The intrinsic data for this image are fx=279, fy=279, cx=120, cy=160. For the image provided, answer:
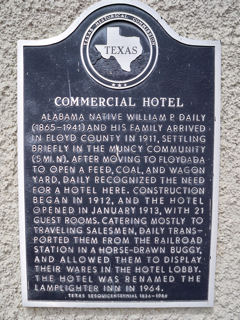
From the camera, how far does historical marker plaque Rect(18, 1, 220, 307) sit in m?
1.25

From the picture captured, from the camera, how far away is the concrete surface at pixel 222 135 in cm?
128

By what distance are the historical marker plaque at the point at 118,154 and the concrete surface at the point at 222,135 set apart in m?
0.07

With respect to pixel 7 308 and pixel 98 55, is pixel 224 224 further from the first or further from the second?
pixel 7 308

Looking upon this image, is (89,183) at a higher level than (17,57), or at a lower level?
lower

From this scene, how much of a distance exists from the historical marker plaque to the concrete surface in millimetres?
75

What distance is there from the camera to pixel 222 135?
1322mm

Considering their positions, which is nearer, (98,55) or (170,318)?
(98,55)

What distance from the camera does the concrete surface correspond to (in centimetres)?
128

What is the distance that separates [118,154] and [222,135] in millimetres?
503

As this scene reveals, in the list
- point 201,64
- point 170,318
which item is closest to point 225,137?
point 201,64

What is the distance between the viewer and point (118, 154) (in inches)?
50.3

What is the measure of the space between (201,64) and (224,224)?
760mm

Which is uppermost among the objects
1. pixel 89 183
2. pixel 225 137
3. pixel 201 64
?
pixel 201 64

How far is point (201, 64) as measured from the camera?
126 cm
